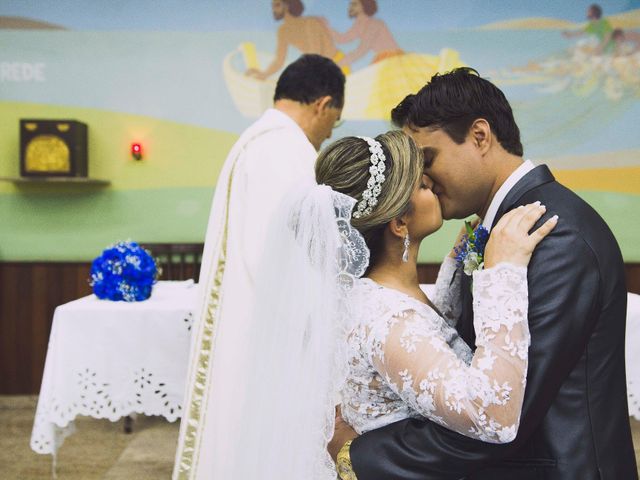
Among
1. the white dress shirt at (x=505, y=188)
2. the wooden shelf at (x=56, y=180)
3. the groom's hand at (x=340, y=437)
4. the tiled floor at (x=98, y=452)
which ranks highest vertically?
the wooden shelf at (x=56, y=180)

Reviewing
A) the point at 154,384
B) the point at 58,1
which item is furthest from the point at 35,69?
the point at 154,384

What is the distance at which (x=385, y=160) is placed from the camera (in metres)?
1.38

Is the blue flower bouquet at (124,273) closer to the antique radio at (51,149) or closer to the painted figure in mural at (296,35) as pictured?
the antique radio at (51,149)

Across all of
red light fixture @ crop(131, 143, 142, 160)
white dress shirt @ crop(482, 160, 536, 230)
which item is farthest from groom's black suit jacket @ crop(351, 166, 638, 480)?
red light fixture @ crop(131, 143, 142, 160)

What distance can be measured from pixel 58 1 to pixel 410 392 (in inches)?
204

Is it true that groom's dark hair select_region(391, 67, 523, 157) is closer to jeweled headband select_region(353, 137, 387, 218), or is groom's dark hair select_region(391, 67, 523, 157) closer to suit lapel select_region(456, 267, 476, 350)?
jeweled headband select_region(353, 137, 387, 218)

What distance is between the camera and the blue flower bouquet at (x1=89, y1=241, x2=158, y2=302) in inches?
130

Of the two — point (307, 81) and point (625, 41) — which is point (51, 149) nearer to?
point (307, 81)

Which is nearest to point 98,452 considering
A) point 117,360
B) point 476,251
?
point 117,360

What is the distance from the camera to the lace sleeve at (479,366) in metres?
1.13

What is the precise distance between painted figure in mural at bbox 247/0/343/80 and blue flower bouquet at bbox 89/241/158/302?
254cm

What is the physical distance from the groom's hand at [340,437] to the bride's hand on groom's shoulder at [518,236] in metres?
0.50

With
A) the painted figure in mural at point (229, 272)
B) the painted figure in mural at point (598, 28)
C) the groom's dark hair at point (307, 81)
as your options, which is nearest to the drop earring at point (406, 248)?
the painted figure in mural at point (229, 272)

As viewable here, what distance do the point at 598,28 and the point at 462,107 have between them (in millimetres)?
4607
